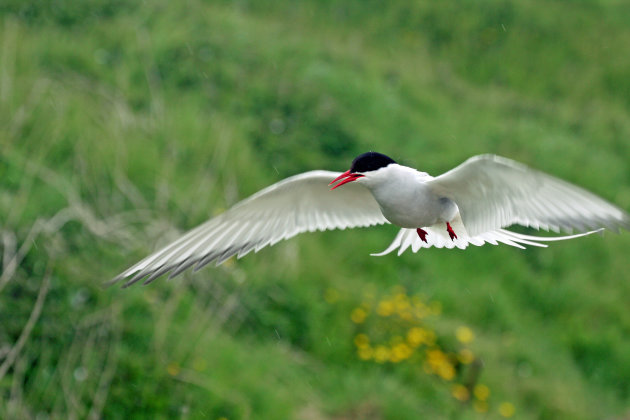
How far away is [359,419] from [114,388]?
1.63 metres

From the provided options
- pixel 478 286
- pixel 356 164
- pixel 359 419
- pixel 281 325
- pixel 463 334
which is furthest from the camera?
pixel 478 286

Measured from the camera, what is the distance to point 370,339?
594 centimetres

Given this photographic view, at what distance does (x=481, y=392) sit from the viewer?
236 inches

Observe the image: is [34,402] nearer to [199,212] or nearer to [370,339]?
[199,212]

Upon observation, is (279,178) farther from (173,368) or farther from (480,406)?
(173,368)

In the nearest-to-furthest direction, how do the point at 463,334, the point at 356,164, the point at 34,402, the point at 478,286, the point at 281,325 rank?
the point at 356,164 → the point at 34,402 → the point at 281,325 → the point at 463,334 → the point at 478,286

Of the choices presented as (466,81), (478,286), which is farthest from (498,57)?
(478,286)

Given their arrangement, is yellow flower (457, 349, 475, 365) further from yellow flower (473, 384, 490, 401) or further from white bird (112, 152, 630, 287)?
white bird (112, 152, 630, 287)

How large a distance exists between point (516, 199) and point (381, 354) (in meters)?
3.27

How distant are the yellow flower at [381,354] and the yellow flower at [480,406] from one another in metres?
0.71

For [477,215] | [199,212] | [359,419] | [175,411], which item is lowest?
[359,419]

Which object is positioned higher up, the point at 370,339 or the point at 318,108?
the point at 318,108

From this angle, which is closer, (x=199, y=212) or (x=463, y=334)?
(x=199, y=212)

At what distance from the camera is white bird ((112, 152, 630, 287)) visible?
253 cm
